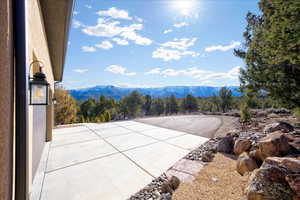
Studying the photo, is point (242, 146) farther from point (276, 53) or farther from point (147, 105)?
point (147, 105)

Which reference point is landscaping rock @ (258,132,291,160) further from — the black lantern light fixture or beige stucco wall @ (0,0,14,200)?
the black lantern light fixture

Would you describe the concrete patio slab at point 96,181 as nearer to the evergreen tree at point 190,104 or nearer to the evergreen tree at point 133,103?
the evergreen tree at point 133,103

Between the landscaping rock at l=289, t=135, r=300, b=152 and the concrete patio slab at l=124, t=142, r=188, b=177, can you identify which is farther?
the concrete patio slab at l=124, t=142, r=188, b=177

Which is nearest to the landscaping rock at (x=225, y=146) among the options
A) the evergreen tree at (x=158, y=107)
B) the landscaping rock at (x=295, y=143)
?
the landscaping rock at (x=295, y=143)

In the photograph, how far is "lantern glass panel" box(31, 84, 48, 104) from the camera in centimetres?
184

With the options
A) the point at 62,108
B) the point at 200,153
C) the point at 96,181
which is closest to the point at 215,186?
the point at 200,153

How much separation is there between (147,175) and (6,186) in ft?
7.34

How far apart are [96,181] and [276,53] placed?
16.0ft

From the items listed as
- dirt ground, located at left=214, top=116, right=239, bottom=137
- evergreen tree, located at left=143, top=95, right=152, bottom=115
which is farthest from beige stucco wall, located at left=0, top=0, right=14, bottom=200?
evergreen tree, located at left=143, top=95, right=152, bottom=115

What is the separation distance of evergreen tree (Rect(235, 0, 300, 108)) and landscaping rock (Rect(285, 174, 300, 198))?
7.62 ft

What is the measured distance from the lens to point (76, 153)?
3.80 m

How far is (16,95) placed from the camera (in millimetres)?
1123

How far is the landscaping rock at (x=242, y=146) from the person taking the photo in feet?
11.1

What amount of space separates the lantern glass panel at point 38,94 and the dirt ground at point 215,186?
2.63m
